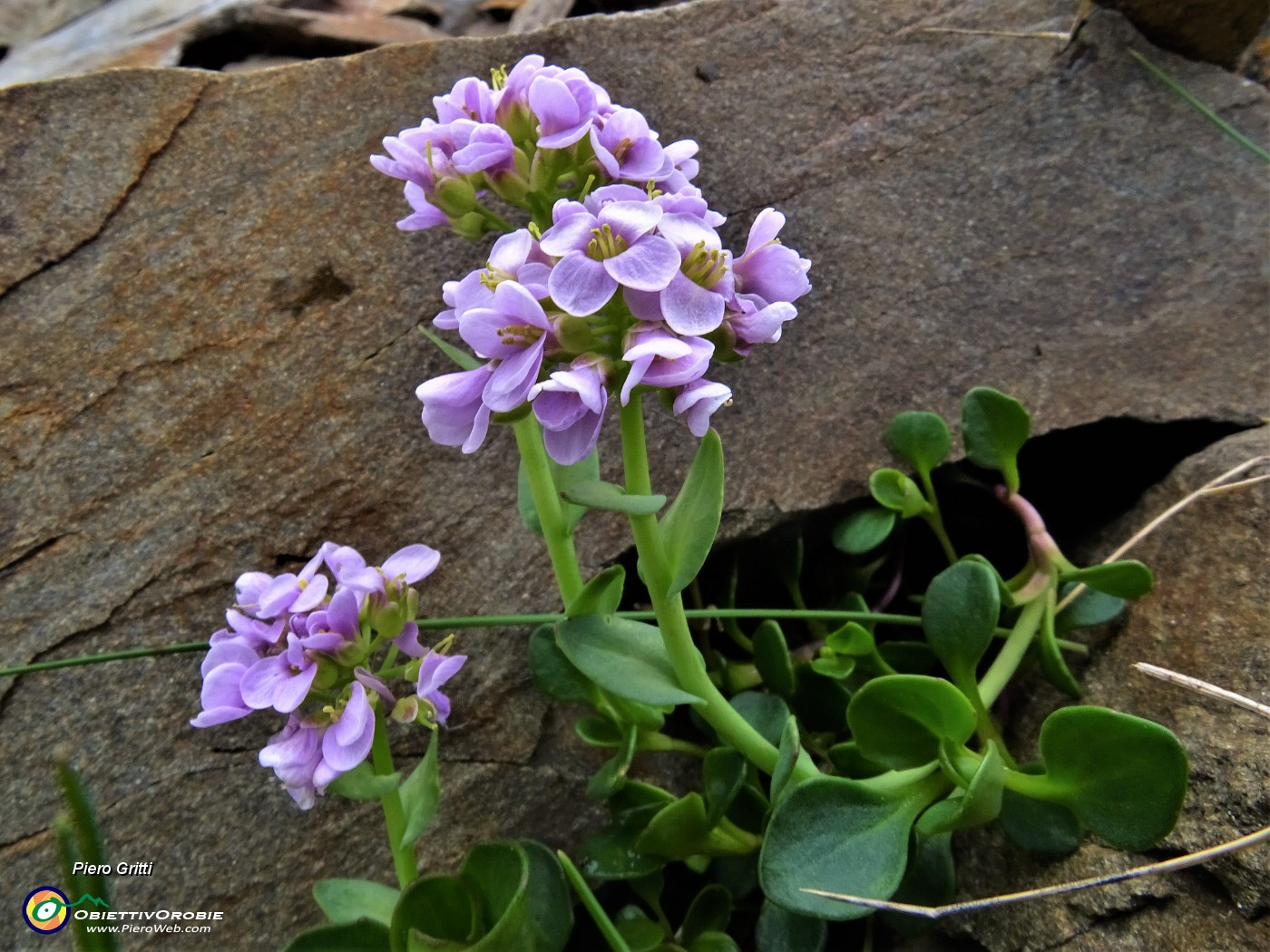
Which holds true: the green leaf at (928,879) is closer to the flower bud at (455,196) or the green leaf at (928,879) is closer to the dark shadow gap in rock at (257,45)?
the flower bud at (455,196)

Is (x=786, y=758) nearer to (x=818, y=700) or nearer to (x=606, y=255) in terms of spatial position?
(x=818, y=700)

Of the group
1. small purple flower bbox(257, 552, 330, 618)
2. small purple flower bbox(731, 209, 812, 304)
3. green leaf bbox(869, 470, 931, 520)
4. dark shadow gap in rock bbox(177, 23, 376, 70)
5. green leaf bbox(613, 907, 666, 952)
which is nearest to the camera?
small purple flower bbox(731, 209, 812, 304)

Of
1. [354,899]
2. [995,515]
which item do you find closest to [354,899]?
[354,899]

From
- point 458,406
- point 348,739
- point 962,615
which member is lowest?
point 962,615

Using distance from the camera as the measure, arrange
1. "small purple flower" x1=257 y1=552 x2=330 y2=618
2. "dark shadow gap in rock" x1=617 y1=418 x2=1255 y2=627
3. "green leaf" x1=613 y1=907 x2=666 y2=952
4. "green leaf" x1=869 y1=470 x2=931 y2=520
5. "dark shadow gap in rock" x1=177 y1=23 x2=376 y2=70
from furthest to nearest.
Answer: "dark shadow gap in rock" x1=177 y1=23 x2=376 y2=70 → "dark shadow gap in rock" x1=617 y1=418 x2=1255 y2=627 → "green leaf" x1=869 y1=470 x2=931 y2=520 → "green leaf" x1=613 y1=907 x2=666 y2=952 → "small purple flower" x1=257 y1=552 x2=330 y2=618

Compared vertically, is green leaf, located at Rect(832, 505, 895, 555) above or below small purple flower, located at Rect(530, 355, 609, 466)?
below

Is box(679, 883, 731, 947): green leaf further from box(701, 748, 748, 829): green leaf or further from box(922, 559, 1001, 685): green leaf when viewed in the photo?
box(922, 559, 1001, 685): green leaf

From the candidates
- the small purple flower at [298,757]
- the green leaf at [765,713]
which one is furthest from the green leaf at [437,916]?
the green leaf at [765,713]

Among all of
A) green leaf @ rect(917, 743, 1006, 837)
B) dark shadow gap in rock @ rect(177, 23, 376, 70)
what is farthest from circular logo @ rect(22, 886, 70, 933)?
dark shadow gap in rock @ rect(177, 23, 376, 70)
